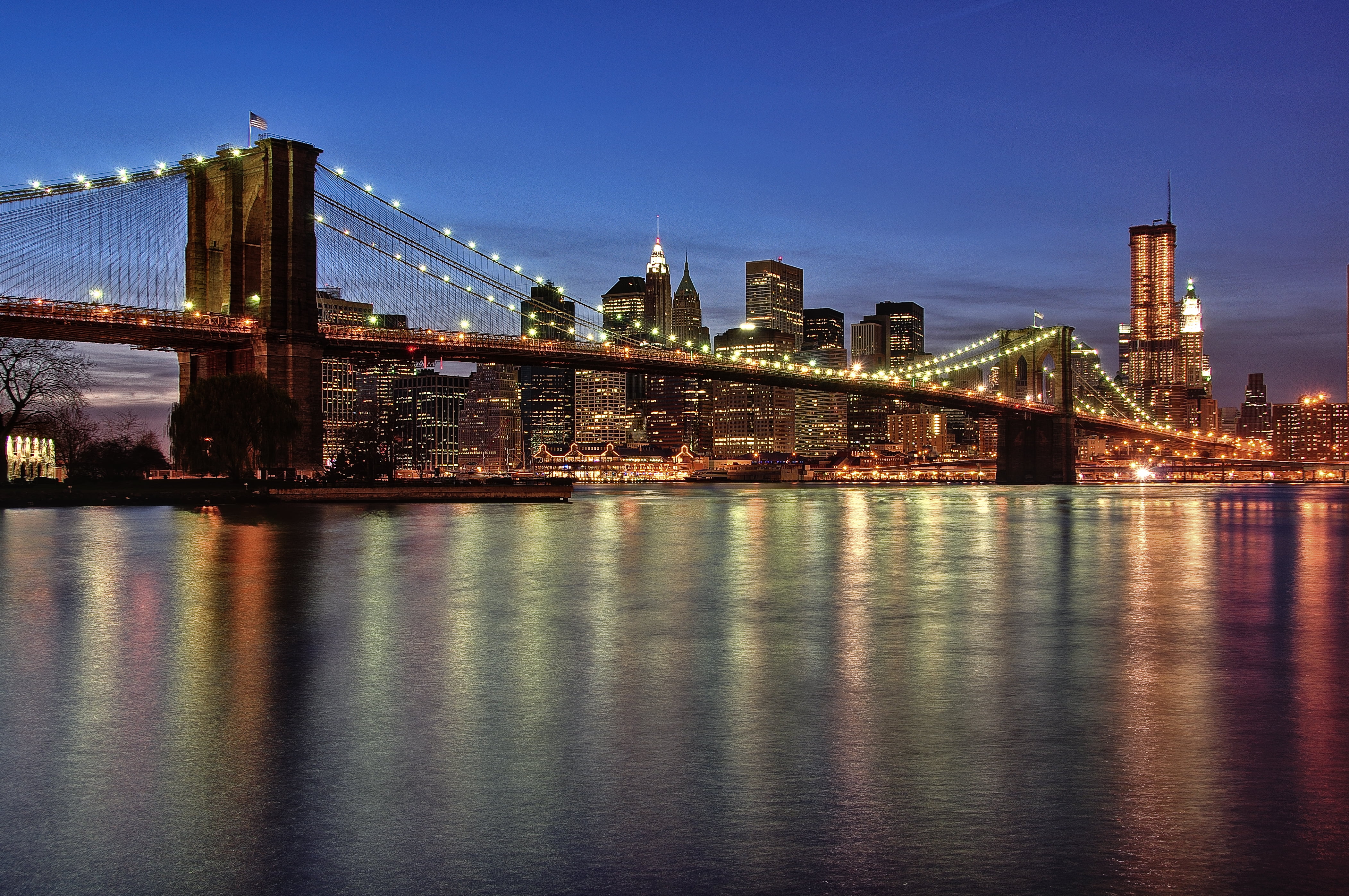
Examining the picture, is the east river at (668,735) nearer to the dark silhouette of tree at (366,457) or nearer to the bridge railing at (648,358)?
the bridge railing at (648,358)

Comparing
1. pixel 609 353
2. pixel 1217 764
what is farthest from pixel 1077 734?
pixel 609 353

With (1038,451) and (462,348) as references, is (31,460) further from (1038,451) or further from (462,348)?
(1038,451)

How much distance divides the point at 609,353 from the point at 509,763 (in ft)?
216

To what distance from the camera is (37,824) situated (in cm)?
570

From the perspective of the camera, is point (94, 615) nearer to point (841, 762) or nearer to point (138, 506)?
point (841, 762)

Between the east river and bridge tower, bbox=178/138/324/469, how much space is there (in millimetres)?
36207

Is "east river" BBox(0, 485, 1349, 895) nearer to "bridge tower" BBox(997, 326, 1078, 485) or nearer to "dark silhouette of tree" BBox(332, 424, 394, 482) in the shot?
"dark silhouette of tree" BBox(332, 424, 394, 482)

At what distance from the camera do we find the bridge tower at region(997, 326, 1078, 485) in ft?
347

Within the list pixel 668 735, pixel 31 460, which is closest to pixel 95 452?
pixel 31 460

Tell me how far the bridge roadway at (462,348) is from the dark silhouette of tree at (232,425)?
345 cm

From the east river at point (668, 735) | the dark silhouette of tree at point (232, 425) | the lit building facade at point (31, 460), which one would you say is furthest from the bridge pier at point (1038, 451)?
the east river at point (668, 735)

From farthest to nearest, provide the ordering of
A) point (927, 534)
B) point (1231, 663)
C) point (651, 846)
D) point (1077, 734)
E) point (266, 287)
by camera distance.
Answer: point (266, 287)
point (927, 534)
point (1231, 663)
point (1077, 734)
point (651, 846)

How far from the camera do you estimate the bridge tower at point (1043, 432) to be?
347ft

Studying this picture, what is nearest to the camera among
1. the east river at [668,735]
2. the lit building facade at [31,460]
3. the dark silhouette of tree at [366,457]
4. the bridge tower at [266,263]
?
the east river at [668,735]
